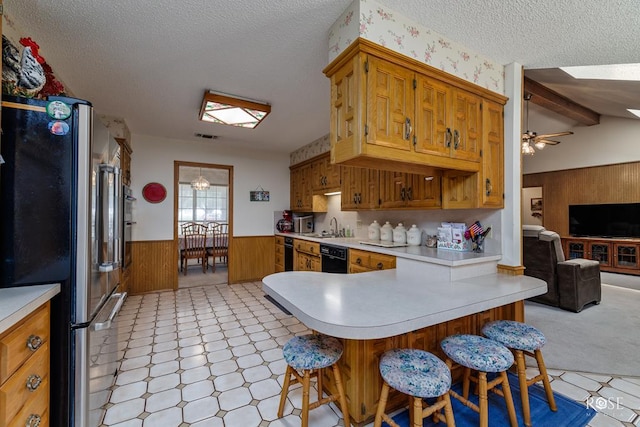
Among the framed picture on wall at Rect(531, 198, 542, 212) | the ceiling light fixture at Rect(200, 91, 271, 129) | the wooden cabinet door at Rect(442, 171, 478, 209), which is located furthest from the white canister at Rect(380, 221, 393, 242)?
the framed picture on wall at Rect(531, 198, 542, 212)

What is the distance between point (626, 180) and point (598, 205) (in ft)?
2.09

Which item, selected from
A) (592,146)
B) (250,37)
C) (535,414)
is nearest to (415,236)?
(535,414)

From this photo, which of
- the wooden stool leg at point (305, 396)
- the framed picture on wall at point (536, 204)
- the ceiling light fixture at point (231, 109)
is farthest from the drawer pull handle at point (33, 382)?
the framed picture on wall at point (536, 204)

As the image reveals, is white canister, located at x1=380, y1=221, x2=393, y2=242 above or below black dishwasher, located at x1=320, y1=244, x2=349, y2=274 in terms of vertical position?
above

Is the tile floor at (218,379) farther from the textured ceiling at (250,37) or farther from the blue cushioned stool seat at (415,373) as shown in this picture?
the textured ceiling at (250,37)

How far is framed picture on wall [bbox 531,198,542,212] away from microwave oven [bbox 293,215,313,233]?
6.00m

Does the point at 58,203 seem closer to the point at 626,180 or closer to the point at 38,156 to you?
the point at 38,156

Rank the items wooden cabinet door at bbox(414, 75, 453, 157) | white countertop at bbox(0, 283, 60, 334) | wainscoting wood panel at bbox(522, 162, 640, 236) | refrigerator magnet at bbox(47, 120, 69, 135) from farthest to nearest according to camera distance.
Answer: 1. wainscoting wood panel at bbox(522, 162, 640, 236)
2. wooden cabinet door at bbox(414, 75, 453, 157)
3. refrigerator magnet at bbox(47, 120, 69, 135)
4. white countertop at bbox(0, 283, 60, 334)

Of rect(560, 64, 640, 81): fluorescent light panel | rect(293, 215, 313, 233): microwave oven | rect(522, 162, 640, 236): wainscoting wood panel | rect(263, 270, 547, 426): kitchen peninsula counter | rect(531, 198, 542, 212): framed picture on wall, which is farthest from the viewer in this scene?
rect(531, 198, 542, 212): framed picture on wall

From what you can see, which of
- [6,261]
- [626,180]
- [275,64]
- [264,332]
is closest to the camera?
[6,261]

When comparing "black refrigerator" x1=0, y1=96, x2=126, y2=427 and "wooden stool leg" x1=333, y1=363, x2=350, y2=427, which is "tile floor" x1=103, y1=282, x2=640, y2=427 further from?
"black refrigerator" x1=0, y1=96, x2=126, y2=427

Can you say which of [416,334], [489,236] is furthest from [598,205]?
[416,334]

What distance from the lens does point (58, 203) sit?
4.32ft

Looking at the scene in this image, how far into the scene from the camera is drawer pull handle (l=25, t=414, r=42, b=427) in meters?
1.07
